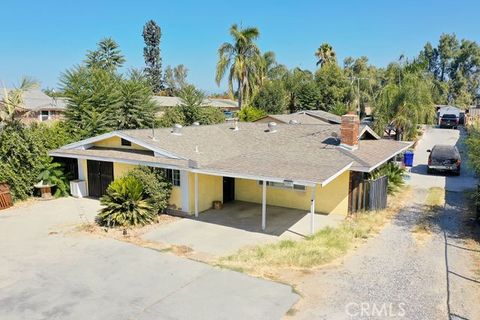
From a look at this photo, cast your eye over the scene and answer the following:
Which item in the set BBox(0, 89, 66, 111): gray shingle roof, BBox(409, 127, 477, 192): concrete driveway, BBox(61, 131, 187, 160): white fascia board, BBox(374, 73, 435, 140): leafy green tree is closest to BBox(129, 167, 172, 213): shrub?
BBox(61, 131, 187, 160): white fascia board

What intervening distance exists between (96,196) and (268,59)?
166 feet

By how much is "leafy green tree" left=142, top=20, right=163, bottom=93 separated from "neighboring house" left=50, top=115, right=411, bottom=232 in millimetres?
63611

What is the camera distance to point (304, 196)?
16.1 metres

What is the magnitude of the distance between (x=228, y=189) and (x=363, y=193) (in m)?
5.99

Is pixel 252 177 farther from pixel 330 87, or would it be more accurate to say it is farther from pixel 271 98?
pixel 330 87

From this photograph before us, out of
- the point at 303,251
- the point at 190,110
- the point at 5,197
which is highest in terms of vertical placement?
the point at 190,110

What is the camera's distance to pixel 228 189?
1744 centimetres

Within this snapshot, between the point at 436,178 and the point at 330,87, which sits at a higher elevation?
the point at 330,87

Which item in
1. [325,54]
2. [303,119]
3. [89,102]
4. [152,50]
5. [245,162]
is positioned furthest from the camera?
[152,50]

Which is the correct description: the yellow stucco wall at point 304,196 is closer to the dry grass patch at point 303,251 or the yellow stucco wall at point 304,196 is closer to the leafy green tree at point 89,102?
the dry grass patch at point 303,251

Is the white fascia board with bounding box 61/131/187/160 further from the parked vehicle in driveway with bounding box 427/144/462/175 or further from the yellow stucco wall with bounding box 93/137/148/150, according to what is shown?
the parked vehicle in driveway with bounding box 427/144/462/175

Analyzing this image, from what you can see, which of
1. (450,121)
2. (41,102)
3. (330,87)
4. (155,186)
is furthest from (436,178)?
(41,102)

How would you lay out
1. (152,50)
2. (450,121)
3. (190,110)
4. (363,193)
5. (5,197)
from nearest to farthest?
(363,193) → (5,197) → (190,110) → (450,121) → (152,50)

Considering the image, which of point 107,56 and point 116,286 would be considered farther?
point 107,56
